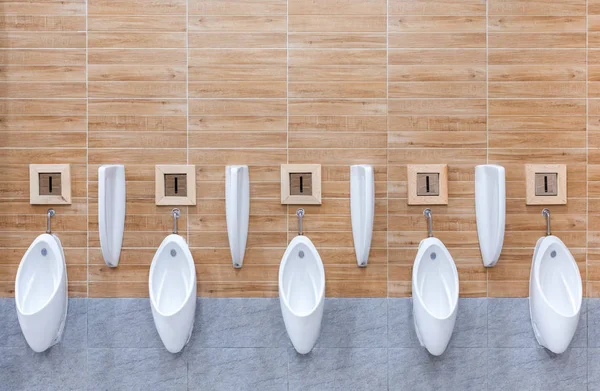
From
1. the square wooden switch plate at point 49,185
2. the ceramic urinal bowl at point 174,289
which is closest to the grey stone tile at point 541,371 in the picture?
the ceramic urinal bowl at point 174,289

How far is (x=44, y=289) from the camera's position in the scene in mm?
2629

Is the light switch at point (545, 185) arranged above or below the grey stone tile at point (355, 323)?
above

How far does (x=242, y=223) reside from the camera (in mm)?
2555

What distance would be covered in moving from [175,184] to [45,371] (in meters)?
1.15

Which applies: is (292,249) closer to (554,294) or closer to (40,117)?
(554,294)

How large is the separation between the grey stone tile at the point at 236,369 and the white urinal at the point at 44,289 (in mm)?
655

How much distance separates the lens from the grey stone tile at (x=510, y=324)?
2.65 m

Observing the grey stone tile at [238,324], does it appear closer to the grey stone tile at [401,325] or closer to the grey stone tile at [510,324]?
the grey stone tile at [401,325]

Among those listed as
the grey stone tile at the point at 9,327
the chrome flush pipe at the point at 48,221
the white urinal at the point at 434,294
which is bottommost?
the grey stone tile at the point at 9,327

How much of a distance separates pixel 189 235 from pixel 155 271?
241 mm

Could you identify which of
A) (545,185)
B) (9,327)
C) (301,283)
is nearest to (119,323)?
(9,327)

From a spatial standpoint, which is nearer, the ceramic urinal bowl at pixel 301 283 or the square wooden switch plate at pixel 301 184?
the ceramic urinal bowl at pixel 301 283

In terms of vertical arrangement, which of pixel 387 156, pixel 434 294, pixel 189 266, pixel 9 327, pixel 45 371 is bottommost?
pixel 45 371

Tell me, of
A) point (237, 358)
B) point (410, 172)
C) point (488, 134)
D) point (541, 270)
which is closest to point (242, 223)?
point (237, 358)
